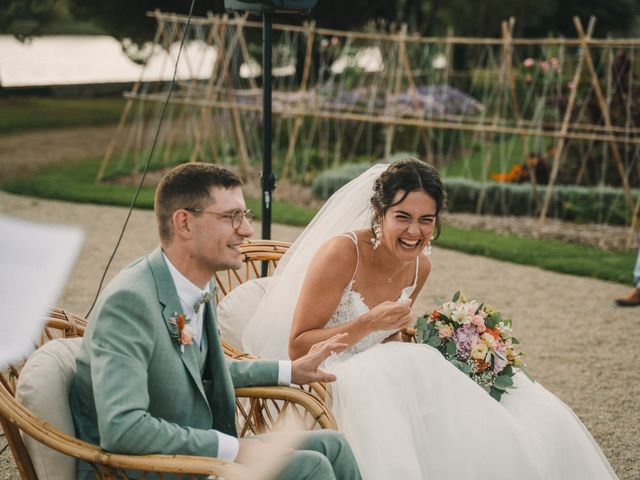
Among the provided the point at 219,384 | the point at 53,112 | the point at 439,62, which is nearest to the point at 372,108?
the point at 219,384

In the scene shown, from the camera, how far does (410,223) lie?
312 centimetres

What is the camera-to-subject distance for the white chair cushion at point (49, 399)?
7.36ft

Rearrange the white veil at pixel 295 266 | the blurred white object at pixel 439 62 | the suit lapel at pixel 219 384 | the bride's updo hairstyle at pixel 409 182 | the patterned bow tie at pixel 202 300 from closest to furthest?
1. the patterned bow tie at pixel 202 300
2. the suit lapel at pixel 219 384
3. the bride's updo hairstyle at pixel 409 182
4. the white veil at pixel 295 266
5. the blurred white object at pixel 439 62

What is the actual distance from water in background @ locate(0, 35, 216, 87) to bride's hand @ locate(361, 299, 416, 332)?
64.3ft

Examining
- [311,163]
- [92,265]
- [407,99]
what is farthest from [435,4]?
[92,265]

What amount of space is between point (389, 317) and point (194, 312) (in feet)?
2.85

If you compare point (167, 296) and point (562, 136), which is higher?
point (562, 136)

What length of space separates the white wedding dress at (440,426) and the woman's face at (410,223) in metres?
0.40

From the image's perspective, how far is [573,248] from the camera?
809 cm

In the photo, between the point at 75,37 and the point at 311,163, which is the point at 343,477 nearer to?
the point at 311,163

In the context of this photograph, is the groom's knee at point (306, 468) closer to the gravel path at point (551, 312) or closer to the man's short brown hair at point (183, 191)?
the man's short brown hair at point (183, 191)

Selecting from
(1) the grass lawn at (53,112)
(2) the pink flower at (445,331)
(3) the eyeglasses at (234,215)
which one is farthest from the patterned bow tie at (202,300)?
(1) the grass lawn at (53,112)

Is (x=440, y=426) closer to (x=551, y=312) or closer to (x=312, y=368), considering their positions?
(x=312, y=368)

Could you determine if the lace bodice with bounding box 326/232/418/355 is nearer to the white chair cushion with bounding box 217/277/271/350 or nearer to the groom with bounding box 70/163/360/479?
the white chair cushion with bounding box 217/277/271/350
